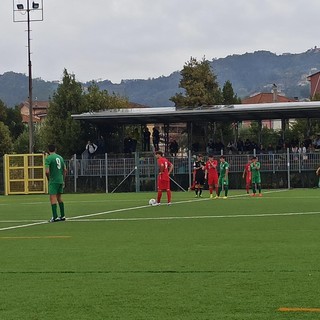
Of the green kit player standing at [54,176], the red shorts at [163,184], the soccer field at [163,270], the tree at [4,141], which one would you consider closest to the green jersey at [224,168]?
the red shorts at [163,184]

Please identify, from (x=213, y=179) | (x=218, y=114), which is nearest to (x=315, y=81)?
(x=218, y=114)

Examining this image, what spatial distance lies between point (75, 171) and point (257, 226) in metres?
32.7

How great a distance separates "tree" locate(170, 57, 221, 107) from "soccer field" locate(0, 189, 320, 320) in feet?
164

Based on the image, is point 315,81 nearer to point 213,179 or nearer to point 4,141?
point 4,141

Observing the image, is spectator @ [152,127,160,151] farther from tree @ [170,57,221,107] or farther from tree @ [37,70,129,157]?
tree @ [170,57,221,107]

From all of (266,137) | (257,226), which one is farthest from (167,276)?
(266,137)

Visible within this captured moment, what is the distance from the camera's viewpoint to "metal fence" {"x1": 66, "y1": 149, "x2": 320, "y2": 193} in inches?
1836

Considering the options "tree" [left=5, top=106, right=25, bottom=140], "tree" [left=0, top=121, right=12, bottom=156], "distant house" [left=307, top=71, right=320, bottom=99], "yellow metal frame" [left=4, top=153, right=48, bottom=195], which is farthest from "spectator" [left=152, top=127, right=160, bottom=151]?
"distant house" [left=307, top=71, right=320, bottom=99]

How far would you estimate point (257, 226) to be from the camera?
16.9 m

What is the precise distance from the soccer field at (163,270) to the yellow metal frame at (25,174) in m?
29.9

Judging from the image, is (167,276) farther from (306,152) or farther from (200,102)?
(200,102)

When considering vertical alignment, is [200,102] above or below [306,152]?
above

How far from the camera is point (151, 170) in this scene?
159 feet

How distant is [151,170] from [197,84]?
70.3ft
